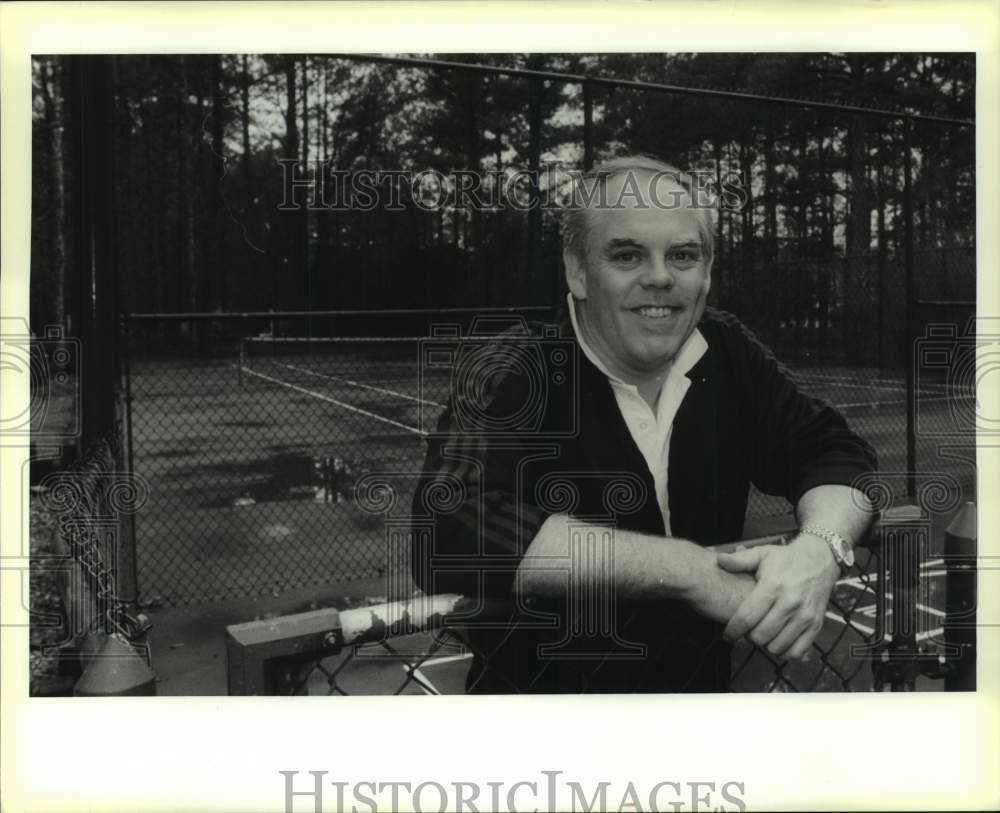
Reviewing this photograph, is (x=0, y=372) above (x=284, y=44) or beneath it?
beneath

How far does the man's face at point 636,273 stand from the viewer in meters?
2.33

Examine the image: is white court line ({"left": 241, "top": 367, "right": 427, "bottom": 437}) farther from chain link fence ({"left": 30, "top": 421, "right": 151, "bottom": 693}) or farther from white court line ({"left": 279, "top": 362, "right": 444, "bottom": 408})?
chain link fence ({"left": 30, "top": 421, "right": 151, "bottom": 693})

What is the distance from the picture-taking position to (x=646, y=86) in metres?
2.42

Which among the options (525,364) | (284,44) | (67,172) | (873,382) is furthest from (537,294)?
(67,172)

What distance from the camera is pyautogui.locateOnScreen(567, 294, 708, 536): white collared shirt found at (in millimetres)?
2365

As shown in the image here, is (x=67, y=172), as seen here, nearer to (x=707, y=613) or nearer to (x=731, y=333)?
(x=731, y=333)

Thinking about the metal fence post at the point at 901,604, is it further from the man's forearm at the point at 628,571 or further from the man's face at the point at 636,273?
the man's face at the point at 636,273

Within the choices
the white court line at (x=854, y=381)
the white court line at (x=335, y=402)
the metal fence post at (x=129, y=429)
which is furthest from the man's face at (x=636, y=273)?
the metal fence post at (x=129, y=429)

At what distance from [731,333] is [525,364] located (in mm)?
Result: 592

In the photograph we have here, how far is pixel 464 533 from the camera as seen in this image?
7.43 ft

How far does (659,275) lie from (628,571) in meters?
0.78

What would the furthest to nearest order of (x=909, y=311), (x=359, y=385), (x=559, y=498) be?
(x=909, y=311), (x=359, y=385), (x=559, y=498)

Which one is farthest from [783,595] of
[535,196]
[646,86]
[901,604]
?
[646,86]

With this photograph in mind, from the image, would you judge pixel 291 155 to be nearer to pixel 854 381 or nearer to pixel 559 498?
pixel 559 498
